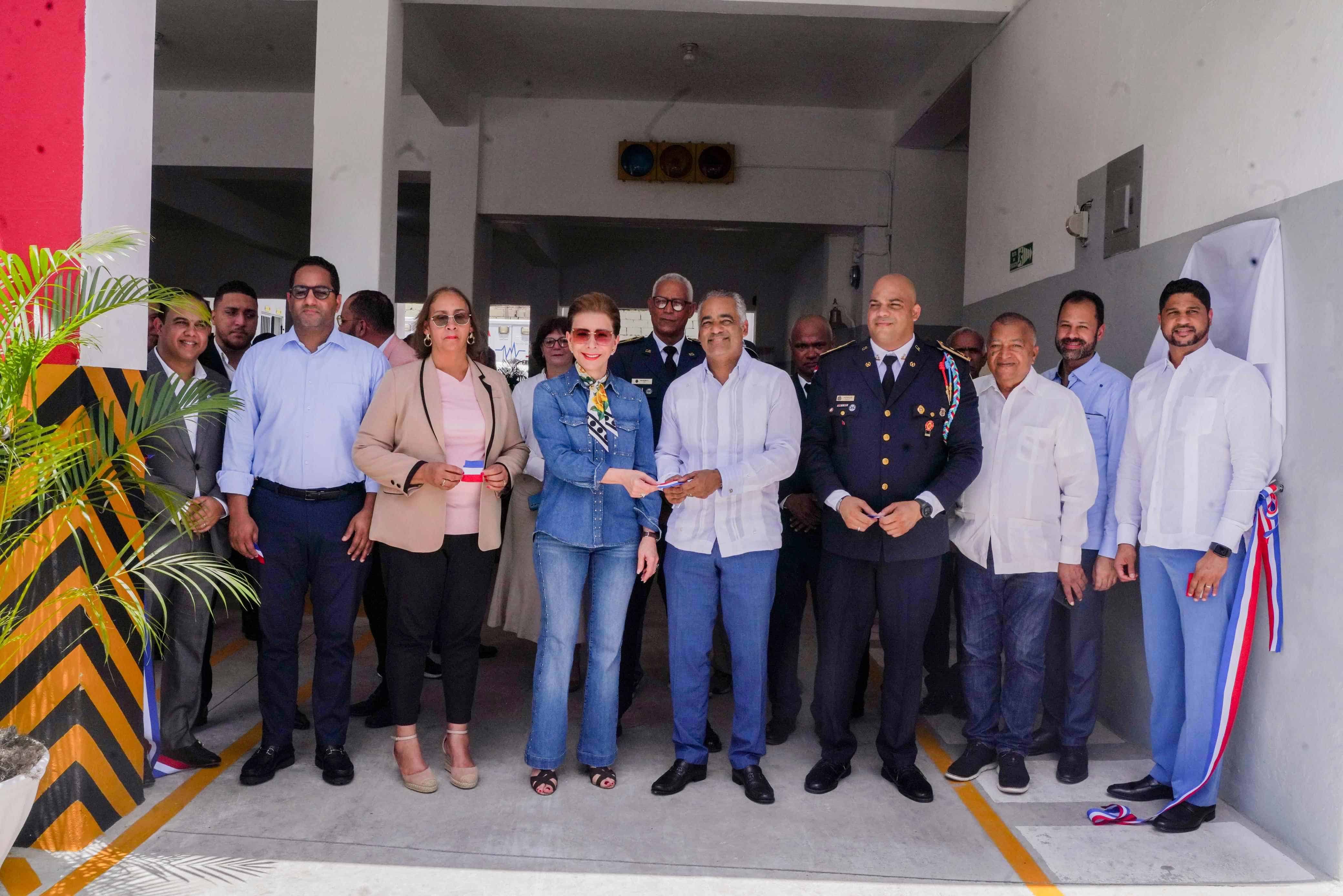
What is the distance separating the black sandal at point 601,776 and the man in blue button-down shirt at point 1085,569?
1600 mm

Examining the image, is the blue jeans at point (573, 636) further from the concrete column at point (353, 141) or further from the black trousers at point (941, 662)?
the concrete column at point (353, 141)

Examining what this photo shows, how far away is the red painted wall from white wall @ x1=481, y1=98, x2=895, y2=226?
6.44 metres

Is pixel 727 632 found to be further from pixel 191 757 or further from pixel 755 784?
pixel 191 757

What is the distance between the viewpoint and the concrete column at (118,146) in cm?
301

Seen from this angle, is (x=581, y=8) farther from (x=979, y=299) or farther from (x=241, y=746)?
(x=241, y=746)

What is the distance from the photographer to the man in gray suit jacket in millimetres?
3373

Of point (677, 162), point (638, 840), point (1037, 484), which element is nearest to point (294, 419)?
point (638, 840)

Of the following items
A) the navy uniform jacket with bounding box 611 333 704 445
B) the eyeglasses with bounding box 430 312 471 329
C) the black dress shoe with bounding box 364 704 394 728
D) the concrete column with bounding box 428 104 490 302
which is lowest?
the black dress shoe with bounding box 364 704 394 728

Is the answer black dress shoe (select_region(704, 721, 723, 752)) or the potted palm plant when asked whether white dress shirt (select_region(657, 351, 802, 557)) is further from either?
the potted palm plant

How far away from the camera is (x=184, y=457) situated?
3.40 m

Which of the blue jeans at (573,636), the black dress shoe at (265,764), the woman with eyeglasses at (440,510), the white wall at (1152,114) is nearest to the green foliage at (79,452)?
the woman with eyeglasses at (440,510)

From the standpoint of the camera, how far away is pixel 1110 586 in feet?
12.2

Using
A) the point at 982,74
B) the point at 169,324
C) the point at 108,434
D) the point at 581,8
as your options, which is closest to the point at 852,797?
the point at 108,434

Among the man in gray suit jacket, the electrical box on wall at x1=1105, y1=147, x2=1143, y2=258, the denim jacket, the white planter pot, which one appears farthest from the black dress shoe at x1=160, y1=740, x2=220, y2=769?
the electrical box on wall at x1=1105, y1=147, x2=1143, y2=258
